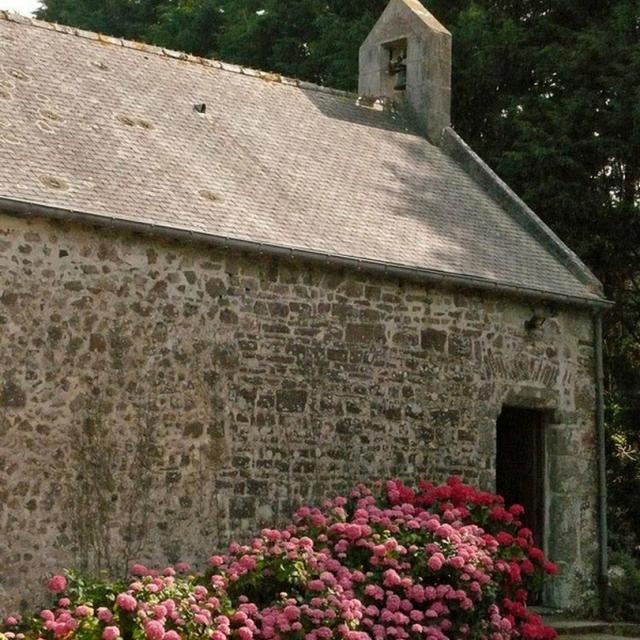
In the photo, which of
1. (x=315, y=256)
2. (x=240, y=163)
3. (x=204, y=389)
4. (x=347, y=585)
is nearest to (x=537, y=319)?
(x=315, y=256)

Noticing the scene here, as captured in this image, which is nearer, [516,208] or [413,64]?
[516,208]

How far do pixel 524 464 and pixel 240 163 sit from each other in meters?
4.81

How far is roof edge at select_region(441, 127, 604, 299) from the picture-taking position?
16.2m

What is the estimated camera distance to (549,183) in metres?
19.9

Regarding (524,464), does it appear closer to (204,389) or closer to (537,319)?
(537,319)

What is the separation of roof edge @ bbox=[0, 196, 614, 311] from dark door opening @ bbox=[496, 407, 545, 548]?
1431mm

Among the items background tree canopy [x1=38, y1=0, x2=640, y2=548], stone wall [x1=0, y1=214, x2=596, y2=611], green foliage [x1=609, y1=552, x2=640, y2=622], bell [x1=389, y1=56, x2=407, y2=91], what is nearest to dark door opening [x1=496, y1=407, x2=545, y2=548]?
stone wall [x1=0, y1=214, x2=596, y2=611]

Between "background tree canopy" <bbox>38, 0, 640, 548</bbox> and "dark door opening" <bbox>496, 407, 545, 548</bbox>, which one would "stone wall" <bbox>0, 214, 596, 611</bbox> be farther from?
"background tree canopy" <bbox>38, 0, 640, 548</bbox>

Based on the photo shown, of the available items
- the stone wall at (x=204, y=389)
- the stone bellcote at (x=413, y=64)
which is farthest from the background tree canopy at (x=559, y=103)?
the stone wall at (x=204, y=389)

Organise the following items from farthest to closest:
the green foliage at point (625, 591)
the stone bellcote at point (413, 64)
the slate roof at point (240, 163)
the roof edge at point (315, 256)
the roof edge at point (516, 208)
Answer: the stone bellcote at point (413, 64) → the roof edge at point (516, 208) → the green foliage at point (625, 591) → the slate roof at point (240, 163) → the roof edge at point (315, 256)

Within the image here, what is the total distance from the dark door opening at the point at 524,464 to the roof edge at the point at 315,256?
4.69ft

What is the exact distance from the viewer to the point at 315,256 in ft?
43.0

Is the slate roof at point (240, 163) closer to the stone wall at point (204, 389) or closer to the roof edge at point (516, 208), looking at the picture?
the roof edge at point (516, 208)

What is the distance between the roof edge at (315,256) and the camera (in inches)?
449
